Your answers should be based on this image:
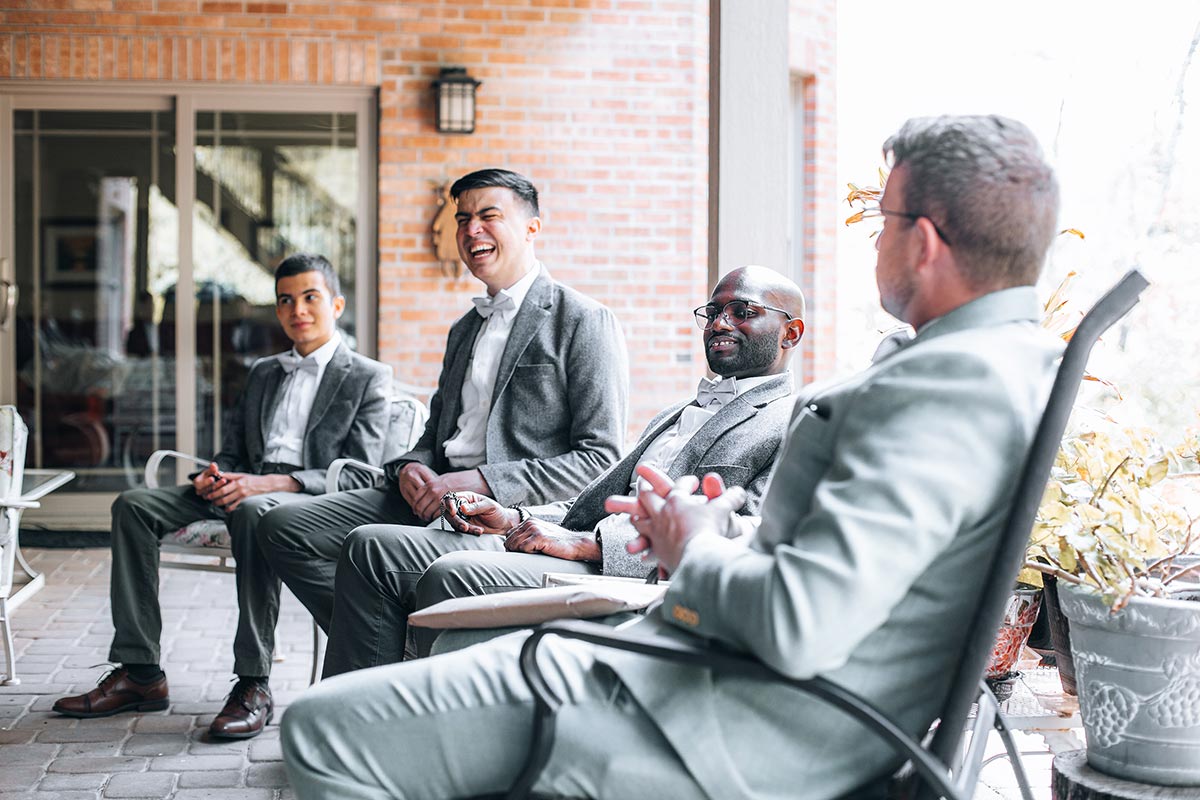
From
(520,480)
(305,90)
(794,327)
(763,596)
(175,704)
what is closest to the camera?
(763,596)

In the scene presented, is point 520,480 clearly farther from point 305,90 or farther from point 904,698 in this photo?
point 305,90

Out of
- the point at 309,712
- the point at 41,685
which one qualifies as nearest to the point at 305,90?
the point at 41,685

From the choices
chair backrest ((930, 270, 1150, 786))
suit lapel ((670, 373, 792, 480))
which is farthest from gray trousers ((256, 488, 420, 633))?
chair backrest ((930, 270, 1150, 786))

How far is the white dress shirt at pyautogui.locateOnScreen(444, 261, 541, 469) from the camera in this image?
341 cm

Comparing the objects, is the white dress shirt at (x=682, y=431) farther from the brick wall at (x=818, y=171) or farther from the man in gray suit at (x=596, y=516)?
the brick wall at (x=818, y=171)

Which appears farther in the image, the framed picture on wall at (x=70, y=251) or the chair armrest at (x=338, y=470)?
the framed picture on wall at (x=70, y=251)

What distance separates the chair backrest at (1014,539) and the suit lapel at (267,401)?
3100 millimetres

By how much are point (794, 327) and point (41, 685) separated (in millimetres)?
2819

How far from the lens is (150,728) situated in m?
3.53

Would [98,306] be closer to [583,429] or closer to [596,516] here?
[583,429]

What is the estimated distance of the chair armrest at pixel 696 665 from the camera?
4.62 ft

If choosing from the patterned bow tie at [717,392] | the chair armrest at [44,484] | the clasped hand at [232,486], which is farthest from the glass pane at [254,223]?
the patterned bow tie at [717,392]

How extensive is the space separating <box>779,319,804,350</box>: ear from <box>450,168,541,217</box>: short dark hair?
1001mm

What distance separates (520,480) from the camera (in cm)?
317
